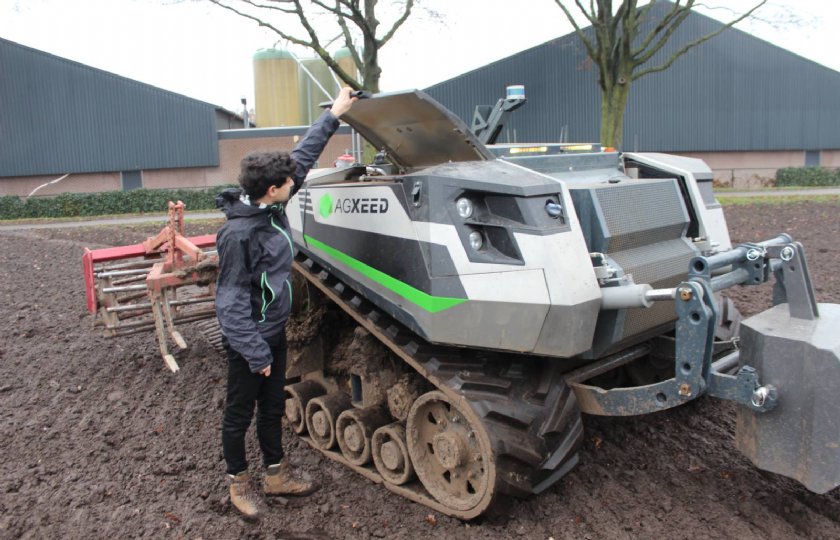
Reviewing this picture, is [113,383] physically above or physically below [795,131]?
below

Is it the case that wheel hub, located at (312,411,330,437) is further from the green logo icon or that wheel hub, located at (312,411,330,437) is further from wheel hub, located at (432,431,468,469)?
the green logo icon

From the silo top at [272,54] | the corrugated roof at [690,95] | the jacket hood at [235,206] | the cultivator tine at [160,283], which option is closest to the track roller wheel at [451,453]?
the jacket hood at [235,206]

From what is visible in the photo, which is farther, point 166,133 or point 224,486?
point 166,133

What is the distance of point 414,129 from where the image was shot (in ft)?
13.2

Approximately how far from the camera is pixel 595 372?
12.2 ft

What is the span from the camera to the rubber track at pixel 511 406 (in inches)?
132

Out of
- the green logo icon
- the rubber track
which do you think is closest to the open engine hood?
the green logo icon

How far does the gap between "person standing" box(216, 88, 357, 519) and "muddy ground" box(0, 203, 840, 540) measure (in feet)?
0.92

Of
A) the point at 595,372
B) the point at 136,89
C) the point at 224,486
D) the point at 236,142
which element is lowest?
the point at 224,486

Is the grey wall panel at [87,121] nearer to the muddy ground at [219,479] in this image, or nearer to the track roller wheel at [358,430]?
the muddy ground at [219,479]

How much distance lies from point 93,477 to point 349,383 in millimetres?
1570

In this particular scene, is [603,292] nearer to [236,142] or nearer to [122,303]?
[122,303]

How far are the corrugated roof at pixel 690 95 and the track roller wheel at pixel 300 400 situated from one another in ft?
75.4

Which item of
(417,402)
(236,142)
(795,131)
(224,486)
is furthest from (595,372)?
(795,131)
